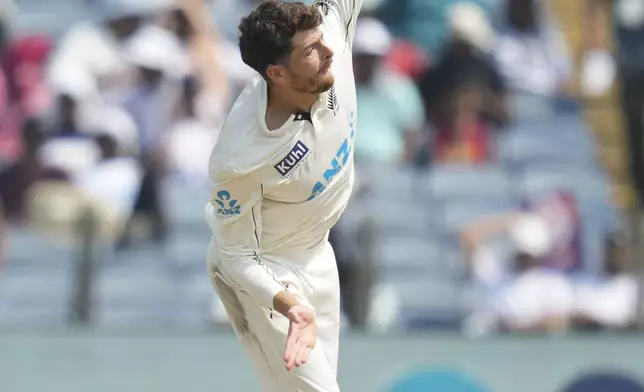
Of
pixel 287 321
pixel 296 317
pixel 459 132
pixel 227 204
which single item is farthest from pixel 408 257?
pixel 296 317

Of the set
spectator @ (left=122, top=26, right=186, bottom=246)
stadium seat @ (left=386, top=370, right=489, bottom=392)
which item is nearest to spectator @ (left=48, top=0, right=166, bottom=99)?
spectator @ (left=122, top=26, right=186, bottom=246)

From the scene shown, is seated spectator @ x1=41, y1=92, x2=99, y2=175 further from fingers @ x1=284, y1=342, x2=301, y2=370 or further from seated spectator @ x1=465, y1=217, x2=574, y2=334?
fingers @ x1=284, y1=342, x2=301, y2=370

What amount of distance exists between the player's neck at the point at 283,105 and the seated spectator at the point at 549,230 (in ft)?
14.1

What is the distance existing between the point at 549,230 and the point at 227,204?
4.59 m

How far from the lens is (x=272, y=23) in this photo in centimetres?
409

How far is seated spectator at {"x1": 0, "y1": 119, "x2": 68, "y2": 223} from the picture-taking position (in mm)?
8641

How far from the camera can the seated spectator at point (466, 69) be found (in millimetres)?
9320

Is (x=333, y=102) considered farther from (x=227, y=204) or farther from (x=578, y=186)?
(x=578, y=186)

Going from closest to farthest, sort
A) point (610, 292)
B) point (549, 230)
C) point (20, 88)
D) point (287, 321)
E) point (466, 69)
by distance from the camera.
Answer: point (287, 321), point (610, 292), point (549, 230), point (20, 88), point (466, 69)

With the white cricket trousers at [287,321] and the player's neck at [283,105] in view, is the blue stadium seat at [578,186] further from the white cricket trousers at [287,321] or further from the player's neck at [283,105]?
the player's neck at [283,105]

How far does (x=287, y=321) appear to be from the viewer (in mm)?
4527

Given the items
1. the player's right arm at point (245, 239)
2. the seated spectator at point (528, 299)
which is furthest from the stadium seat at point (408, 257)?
the player's right arm at point (245, 239)

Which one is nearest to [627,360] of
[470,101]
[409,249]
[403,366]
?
[403,366]

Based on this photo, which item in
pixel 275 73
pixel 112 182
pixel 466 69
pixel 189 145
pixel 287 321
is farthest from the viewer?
pixel 466 69
